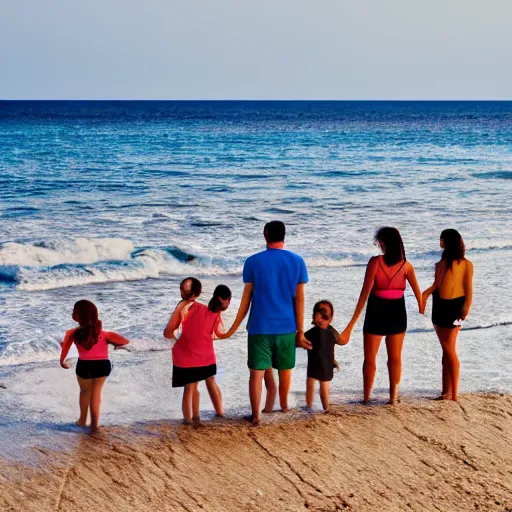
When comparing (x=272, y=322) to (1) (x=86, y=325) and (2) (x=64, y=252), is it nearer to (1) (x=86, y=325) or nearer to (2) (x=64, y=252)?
(1) (x=86, y=325)

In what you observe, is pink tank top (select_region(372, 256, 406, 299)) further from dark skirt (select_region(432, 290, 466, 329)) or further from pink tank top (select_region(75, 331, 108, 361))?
pink tank top (select_region(75, 331, 108, 361))

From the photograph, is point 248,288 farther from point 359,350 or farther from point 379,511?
point 359,350

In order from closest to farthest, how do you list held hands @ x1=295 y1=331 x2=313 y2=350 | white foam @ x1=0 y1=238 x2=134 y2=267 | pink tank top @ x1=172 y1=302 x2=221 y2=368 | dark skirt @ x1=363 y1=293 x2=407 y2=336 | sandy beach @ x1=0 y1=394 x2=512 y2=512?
1. sandy beach @ x1=0 y1=394 x2=512 y2=512
2. pink tank top @ x1=172 y1=302 x2=221 y2=368
3. held hands @ x1=295 y1=331 x2=313 y2=350
4. dark skirt @ x1=363 y1=293 x2=407 y2=336
5. white foam @ x1=0 y1=238 x2=134 y2=267

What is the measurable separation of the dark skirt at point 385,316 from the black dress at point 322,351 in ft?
1.05

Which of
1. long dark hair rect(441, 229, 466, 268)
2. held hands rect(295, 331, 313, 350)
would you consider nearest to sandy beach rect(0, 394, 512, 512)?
held hands rect(295, 331, 313, 350)

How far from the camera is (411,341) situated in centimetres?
786

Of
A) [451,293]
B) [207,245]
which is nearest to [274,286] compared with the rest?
[451,293]

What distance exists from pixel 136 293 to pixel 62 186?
52.8ft

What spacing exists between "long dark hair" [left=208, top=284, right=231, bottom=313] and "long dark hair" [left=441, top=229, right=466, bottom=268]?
1.69 meters

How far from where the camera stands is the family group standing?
17.6ft

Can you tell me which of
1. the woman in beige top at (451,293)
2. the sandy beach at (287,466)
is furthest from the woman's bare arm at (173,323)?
the woman in beige top at (451,293)

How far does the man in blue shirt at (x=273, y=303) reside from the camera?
17.6 feet

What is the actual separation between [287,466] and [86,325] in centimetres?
166

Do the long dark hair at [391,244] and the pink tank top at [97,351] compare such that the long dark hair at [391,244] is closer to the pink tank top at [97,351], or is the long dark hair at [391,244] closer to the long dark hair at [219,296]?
the long dark hair at [219,296]
